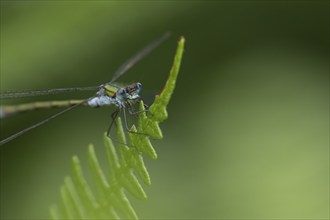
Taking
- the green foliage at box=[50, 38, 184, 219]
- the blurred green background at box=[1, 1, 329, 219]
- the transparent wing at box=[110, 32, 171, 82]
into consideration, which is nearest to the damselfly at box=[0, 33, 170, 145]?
the transparent wing at box=[110, 32, 171, 82]

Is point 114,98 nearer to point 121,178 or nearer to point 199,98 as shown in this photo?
point 121,178

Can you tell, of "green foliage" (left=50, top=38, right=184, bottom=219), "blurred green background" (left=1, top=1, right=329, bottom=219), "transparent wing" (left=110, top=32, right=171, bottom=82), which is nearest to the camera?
"green foliage" (left=50, top=38, right=184, bottom=219)

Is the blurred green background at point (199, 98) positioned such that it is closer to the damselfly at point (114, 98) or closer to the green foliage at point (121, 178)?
the damselfly at point (114, 98)

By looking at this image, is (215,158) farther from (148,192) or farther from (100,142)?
(100,142)

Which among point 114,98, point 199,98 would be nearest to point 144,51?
point 114,98

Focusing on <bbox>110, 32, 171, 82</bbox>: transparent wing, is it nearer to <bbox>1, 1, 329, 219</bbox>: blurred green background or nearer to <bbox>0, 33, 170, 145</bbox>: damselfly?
<bbox>0, 33, 170, 145</bbox>: damselfly

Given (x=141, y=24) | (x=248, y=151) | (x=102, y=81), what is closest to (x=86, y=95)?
(x=102, y=81)
